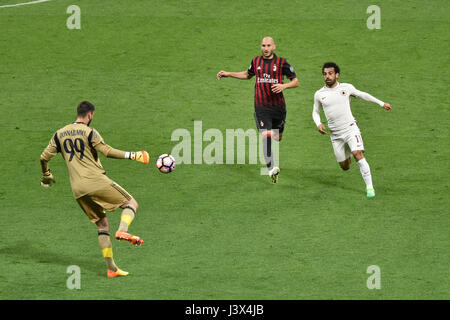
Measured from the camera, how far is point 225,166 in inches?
729

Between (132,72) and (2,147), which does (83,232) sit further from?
(132,72)

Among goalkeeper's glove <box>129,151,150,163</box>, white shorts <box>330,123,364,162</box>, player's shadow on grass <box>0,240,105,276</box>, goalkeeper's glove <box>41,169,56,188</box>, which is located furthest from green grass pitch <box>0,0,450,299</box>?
goalkeeper's glove <box>129,151,150,163</box>

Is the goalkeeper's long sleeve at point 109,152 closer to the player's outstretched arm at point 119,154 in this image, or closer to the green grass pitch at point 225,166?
the player's outstretched arm at point 119,154

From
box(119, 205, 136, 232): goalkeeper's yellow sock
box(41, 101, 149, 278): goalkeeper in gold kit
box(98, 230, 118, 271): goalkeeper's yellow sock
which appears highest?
box(41, 101, 149, 278): goalkeeper in gold kit

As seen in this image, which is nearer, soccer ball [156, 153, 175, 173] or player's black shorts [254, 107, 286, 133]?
soccer ball [156, 153, 175, 173]

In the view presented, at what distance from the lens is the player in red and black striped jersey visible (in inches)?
665

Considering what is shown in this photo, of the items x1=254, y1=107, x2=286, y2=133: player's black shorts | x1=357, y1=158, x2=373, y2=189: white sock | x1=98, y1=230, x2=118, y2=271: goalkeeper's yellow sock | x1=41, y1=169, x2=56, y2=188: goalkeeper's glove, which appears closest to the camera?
x1=98, y1=230, x2=118, y2=271: goalkeeper's yellow sock

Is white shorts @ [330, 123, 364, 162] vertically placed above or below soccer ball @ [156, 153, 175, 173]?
above

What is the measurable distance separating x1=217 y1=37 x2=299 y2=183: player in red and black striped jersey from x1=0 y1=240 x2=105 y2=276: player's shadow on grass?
4405 mm

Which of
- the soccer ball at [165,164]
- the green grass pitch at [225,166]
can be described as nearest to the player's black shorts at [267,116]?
the green grass pitch at [225,166]

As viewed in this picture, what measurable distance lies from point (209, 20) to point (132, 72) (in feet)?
9.77

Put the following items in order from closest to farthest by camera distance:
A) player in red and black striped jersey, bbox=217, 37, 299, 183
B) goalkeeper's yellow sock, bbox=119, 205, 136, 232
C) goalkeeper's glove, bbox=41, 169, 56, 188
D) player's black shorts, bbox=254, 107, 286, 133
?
goalkeeper's yellow sock, bbox=119, 205, 136, 232 → goalkeeper's glove, bbox=41, 169, 56, 188 → player in red and black striped jersey, bbox=217, 37, 299, 183 → player's black shorts, bbox=254, 107, 286, 133

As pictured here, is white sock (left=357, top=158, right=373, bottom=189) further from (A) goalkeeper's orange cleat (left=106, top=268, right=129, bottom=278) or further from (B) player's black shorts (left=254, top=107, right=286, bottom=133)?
(A) goalkeeper's orange cleat (left=106, top=268, right=129, bottom=278)

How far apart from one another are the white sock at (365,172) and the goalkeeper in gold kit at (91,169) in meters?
4.69
